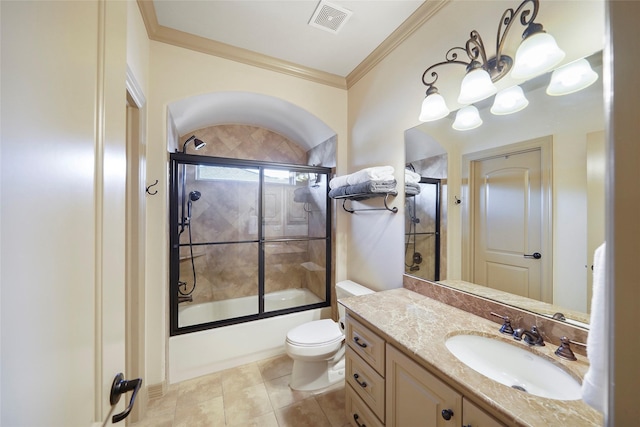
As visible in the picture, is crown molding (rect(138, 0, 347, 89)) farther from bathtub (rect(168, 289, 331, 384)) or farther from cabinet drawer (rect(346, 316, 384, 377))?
bathtub (rect(168, 289, 331, 384))

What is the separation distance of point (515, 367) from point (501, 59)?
1431 mm

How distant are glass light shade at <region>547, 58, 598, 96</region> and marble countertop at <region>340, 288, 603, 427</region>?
1.07 metres

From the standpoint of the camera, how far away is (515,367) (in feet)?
3.28

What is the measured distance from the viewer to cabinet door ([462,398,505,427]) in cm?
72

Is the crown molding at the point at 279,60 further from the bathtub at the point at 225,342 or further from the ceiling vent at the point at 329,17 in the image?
the bathtub at the point at 225,342

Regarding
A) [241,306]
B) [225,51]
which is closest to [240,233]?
[241,306]

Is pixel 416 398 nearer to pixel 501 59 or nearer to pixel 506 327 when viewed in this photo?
pixel 506 327

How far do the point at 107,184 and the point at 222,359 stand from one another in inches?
79.8

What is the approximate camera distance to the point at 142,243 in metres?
1.61

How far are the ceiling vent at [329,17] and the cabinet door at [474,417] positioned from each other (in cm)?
217

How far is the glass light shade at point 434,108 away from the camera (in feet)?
4.72

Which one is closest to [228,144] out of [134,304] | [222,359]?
[134,304]

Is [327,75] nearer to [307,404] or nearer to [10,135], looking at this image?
[10,135]

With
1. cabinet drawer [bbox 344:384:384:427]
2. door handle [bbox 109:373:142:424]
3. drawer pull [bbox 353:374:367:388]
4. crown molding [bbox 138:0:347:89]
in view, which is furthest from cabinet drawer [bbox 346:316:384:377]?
crown molding [bbox 138:0:347:89]
